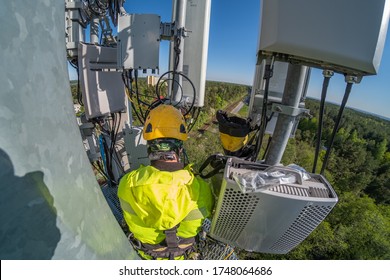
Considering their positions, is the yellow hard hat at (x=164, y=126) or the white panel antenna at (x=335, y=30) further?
the yellow hard hat at (x=164, y=126)

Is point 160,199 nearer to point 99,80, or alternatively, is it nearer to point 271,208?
point 271,208

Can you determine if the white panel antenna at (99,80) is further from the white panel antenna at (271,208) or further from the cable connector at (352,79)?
the cable connector at (352,79)

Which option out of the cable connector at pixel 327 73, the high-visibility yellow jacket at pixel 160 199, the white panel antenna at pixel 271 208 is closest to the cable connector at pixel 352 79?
the cable connector at pixel 327 73

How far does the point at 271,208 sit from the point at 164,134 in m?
1.01

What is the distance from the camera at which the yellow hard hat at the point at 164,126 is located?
1825 millimetres

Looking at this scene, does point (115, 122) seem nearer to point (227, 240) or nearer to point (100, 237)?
point (227, 240)

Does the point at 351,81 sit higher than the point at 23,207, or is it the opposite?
the point at 351,81

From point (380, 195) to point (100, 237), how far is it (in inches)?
937

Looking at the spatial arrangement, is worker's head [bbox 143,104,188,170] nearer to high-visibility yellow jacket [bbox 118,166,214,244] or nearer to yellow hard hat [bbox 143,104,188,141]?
yellow hard hat [bbox 143,104,188,141]

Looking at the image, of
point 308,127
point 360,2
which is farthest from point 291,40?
point 308,127

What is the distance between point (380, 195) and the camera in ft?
59.3

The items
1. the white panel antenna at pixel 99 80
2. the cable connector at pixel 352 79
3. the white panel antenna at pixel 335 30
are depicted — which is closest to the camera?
the white panel antenna at pixel 335 30

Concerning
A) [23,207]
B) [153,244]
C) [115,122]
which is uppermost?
[23,207]

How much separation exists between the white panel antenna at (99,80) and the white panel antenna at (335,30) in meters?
2.03
